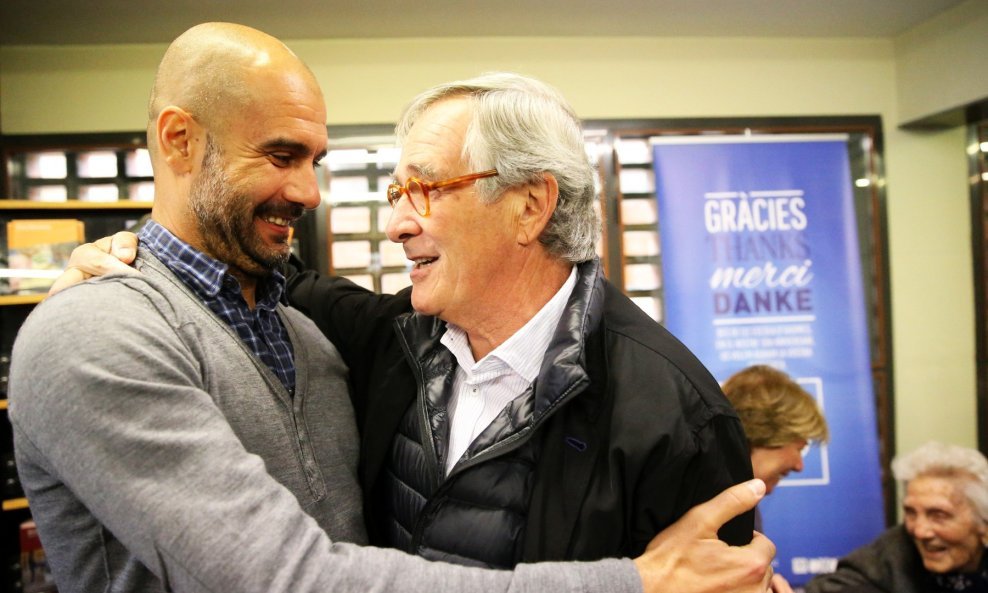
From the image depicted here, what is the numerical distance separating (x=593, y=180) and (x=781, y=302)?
2658 millimetres

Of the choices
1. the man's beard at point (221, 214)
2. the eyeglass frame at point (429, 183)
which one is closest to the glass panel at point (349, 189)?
the eyeglass frame at point (429, 183)

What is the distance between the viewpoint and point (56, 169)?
136 inches

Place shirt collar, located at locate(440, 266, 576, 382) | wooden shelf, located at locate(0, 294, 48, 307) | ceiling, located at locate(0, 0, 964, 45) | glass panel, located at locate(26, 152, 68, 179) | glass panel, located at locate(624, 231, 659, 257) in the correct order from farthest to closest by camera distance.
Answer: glass panel, located at locate(624, 231, 659, 257)
glass panel, located at locate(26, 152, 68, 179)
ceiling, located at locate(0, 0, 964, 45)
wooden shelf, located at locate(0, 294, 48, 307)
shirt collar, located at locate(440, 266, 576, 382)

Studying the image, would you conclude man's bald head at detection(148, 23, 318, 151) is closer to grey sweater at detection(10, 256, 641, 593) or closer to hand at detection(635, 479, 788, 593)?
grey sweater at detection(10, 256, 641, 593)

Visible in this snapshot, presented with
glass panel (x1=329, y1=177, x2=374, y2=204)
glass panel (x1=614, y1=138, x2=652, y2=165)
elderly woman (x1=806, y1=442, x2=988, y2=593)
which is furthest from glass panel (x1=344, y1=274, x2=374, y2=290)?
elderly woman (x1=806, y1=442, x2=988, y2=593)

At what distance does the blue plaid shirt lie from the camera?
1249mm

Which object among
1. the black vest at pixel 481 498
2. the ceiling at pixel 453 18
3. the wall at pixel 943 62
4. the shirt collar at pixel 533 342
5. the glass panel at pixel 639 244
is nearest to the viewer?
the black vest at pixel 481 498

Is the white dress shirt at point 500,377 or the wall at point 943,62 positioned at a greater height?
the wall at point 943,62

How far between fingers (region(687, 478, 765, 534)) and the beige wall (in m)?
2.94

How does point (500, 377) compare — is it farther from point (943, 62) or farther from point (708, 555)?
point (943, 62)

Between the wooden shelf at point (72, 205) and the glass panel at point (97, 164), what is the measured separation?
50cm

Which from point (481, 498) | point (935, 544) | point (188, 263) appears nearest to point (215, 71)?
point (188, 263)

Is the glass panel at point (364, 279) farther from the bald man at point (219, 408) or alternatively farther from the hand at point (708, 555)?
the hand at point (708, 555)

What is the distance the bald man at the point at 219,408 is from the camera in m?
0.90
